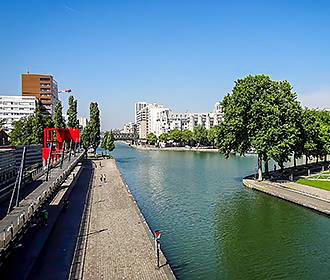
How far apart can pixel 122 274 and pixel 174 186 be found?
32.7m

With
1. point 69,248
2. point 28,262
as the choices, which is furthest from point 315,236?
point 28,262

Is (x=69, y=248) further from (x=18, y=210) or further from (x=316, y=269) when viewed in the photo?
(x=316, y=269)

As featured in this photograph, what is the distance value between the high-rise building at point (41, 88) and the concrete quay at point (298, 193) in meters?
133

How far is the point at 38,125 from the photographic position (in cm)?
7731

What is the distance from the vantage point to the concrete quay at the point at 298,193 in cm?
3122

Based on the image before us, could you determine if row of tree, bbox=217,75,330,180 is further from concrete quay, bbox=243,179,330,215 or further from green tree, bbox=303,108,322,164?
concrete quay, bbox=243,179,330,215

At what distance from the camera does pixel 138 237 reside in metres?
22.2

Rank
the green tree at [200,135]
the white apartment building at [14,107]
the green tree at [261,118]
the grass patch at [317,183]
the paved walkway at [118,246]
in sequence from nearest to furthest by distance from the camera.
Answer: the paved walkway at [118,246], the grass patch at [317,183], the green tree at [261,118], the white apartment building at [14,107], the green tree at [200,135]

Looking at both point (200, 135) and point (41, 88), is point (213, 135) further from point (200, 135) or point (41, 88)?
point (41, 88)

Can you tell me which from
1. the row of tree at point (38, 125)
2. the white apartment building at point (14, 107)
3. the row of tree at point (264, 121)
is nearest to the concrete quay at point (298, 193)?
the row of tree at point (264, 121)

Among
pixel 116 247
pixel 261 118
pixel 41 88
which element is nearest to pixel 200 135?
pixel 41 88

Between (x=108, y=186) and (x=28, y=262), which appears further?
(x=108, y=186)

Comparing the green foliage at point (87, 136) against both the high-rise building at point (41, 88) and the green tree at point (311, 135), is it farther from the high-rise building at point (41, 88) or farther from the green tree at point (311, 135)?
the green tree at point (311, 135)

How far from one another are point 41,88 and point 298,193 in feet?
478
